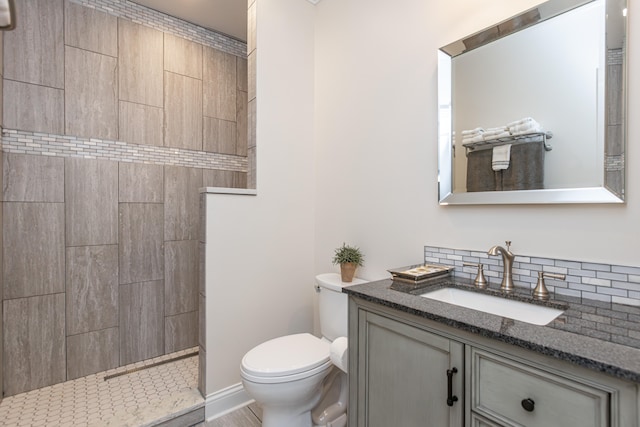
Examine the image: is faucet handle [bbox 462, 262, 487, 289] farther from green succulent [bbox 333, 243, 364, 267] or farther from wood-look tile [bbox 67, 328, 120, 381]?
wood-look tile [bbox 67, 328, 120, 381]

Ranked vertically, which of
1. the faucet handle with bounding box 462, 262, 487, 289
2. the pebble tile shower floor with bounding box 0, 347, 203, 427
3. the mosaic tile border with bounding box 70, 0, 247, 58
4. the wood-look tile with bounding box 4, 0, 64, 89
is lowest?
the pebble tile shower floor with bounding box 0, 347, 203, 427

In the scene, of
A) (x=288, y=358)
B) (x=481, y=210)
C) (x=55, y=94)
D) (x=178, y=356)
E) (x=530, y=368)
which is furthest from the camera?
(x=178, y=356)

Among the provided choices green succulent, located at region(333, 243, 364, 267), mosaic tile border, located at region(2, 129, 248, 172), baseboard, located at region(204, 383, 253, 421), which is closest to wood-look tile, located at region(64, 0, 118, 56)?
mosaic tile border, located at region(2, 129, 248, 172)

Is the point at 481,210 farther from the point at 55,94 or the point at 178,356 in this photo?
the point at 55,94

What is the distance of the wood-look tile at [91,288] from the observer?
82.4 inches

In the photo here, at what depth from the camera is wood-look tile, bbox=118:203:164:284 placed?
229 centimetres

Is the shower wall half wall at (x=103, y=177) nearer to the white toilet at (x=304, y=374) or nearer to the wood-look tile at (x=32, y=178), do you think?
the wood-look tile at (x=32, y=178)

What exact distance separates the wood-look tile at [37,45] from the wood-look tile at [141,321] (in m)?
1.47

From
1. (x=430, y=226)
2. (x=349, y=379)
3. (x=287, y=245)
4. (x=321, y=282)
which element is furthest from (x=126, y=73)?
(x=349, y=379)

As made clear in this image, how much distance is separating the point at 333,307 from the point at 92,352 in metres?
1.74

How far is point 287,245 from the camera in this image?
216 centimetres

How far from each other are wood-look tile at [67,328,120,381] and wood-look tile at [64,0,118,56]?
1972mm

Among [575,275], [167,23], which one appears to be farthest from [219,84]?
[575,275]

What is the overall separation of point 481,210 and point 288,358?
3.70ft
